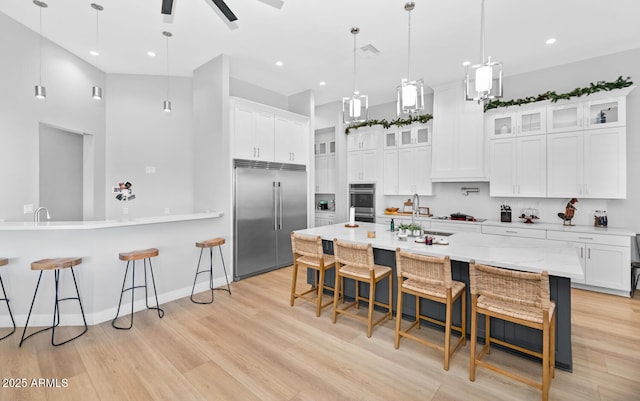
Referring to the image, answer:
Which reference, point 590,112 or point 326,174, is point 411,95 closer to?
point 590,112

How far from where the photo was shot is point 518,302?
192 centimetres

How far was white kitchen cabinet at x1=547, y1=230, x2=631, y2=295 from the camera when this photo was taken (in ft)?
12.1

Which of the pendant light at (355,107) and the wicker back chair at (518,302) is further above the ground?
the pendant light at (355,107)

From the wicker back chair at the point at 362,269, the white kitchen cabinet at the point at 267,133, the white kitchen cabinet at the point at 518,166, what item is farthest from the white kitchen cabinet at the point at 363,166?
the wicker back chair at the point at 362,269

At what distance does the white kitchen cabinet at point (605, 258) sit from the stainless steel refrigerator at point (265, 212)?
417 centimetres

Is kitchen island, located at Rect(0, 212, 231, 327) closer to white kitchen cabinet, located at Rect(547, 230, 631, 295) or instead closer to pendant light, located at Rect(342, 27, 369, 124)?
pendant light, located at Rect(342, 27, 369, 124)

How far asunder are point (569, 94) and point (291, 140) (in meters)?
4.30

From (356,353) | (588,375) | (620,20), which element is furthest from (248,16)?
(588,375)

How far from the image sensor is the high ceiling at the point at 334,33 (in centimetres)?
308

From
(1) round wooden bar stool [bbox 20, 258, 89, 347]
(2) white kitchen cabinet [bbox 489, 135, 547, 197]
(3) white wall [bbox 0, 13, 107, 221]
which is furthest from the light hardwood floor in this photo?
(2) white kitchen cabinet [bbox 489, 135, 547, 197]

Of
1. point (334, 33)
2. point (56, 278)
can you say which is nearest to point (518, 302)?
point (334, 33)

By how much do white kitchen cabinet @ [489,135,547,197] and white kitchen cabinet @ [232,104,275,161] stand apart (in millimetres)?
3742

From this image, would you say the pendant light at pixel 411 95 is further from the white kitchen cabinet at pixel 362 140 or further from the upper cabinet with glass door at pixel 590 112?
the white kitchen cabinet at pixel 362 140

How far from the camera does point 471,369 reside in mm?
2123
